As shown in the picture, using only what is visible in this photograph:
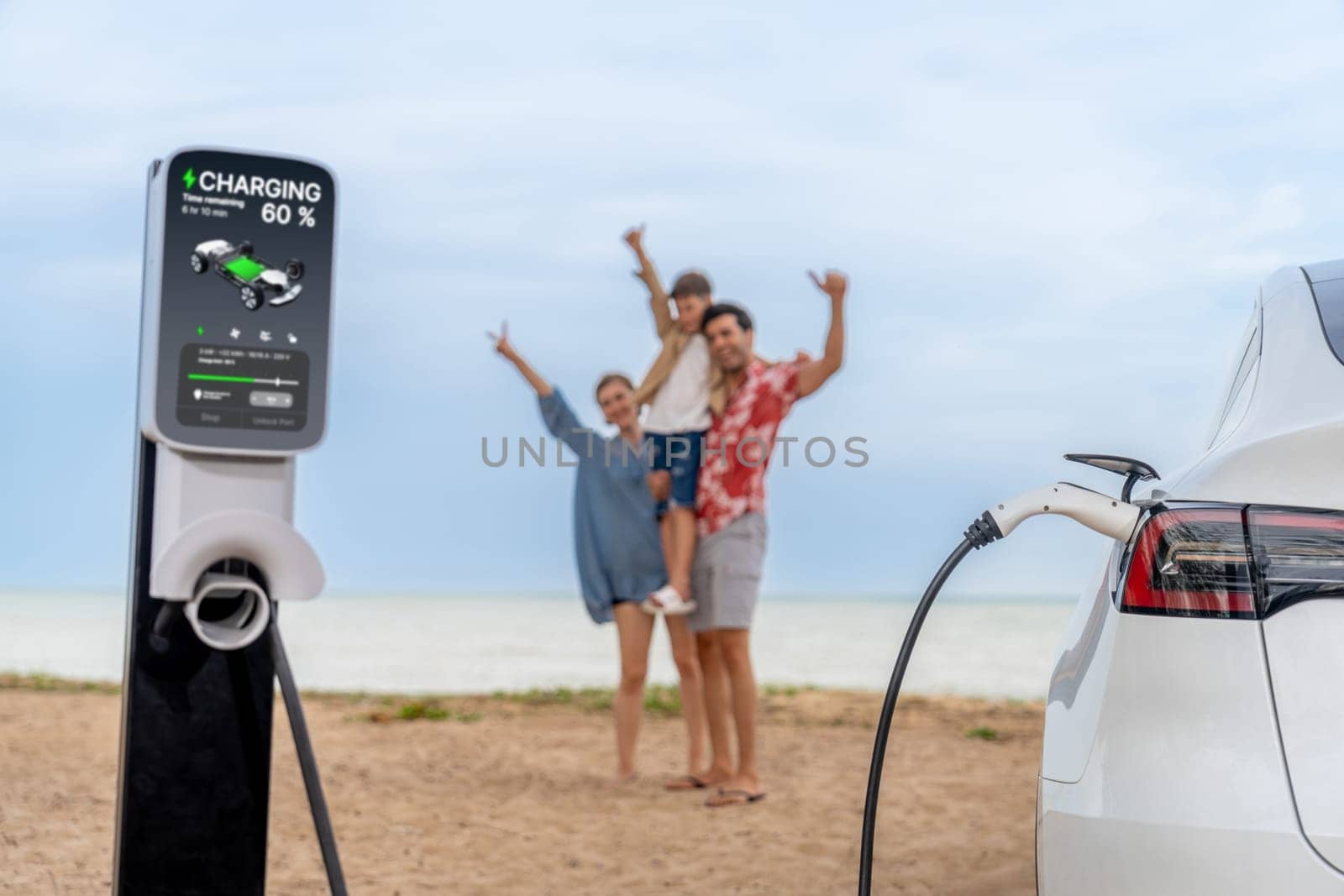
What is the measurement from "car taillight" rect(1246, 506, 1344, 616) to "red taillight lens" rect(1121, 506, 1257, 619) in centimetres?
2

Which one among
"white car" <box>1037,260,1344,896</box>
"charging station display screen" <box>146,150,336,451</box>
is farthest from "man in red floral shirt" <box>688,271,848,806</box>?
"white car" <box>1037,260,1344,896</box>

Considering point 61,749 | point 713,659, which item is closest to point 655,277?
point 713,659

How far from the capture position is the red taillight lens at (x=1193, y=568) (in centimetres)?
158

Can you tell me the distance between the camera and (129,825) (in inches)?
90.4

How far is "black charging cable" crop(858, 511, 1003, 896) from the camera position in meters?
2.05

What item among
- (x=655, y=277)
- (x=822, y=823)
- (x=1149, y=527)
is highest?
(x=655, y=277)

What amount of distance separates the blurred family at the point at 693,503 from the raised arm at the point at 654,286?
0.26 feet

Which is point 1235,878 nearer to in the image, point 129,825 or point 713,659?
point 129,825

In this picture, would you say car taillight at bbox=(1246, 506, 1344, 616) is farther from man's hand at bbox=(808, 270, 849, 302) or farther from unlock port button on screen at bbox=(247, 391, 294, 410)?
man's hand at bbox=(808, 270, 849, 302)

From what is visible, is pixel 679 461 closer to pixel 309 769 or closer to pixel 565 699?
pixel 309 769

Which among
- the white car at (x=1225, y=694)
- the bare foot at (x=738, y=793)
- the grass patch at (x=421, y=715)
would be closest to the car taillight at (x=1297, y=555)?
the white car at (x=1225, y=694)

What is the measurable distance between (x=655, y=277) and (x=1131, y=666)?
4.62 metres

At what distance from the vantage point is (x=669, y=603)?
5.43 metres

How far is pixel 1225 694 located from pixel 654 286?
4.73 metres
